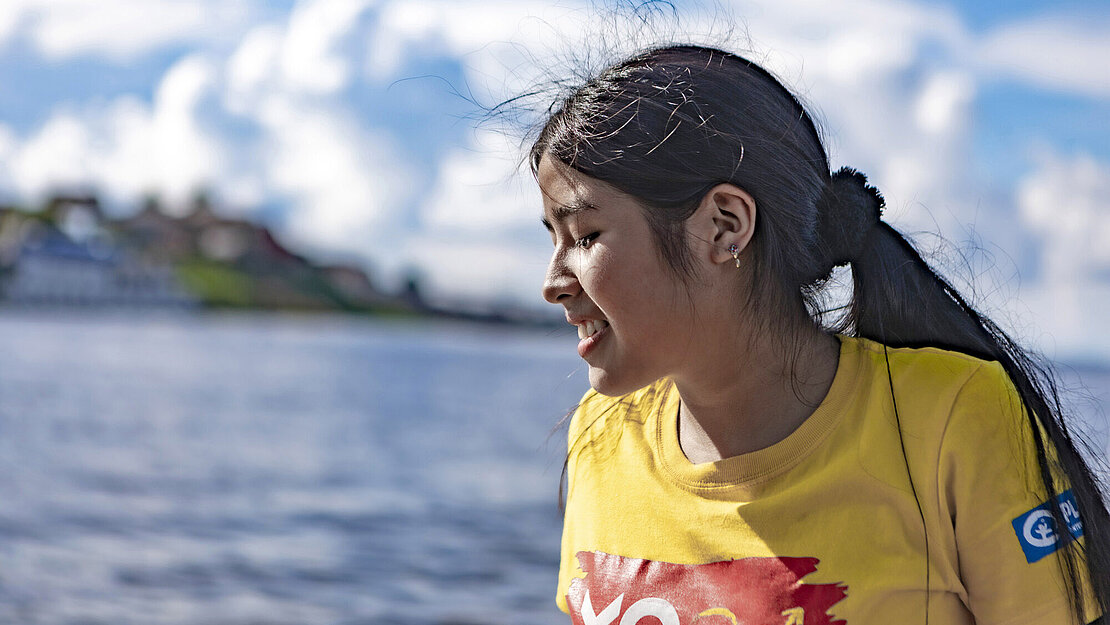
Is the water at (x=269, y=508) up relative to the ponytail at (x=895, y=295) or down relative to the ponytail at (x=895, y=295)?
up

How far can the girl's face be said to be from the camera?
55.8 inches

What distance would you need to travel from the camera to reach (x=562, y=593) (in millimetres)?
1669

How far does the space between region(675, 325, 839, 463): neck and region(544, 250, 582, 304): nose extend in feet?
0.72

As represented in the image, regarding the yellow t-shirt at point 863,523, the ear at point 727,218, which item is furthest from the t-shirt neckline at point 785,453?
the ear at point 727,218

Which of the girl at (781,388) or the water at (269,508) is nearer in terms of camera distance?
the girl at (781,388)

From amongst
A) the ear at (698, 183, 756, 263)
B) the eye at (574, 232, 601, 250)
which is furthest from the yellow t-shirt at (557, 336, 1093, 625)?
the eye at (574, 232, 601, 250)

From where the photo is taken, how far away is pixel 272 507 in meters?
10.2

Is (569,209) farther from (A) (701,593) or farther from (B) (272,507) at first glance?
(B) (272,507)

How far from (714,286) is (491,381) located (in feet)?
121

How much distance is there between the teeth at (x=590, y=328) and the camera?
1.48 m

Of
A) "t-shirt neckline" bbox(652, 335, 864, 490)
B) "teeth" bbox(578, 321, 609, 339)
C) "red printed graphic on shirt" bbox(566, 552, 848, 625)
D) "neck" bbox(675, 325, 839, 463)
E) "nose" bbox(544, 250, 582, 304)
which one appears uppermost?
"nose" bbox(544, 250, 582, 304)

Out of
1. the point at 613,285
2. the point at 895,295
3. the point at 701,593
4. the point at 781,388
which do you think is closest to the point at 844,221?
the point at 895,295

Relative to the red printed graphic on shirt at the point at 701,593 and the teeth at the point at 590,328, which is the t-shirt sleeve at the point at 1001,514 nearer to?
the red printed graphic on shirt at the point at 701,593

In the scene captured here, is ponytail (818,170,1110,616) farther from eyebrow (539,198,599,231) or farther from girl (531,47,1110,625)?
eyebrow (539,198,599,231)
